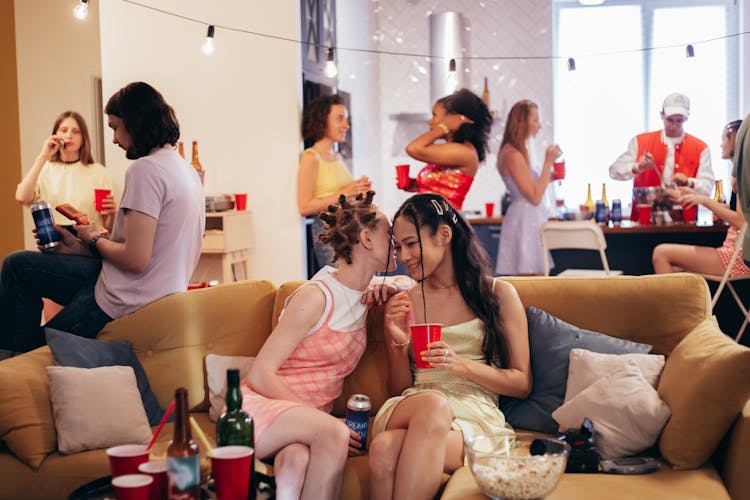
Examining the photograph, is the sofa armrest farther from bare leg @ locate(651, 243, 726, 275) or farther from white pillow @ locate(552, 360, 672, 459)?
bare leg @ locate(651, 243, 726, 275)

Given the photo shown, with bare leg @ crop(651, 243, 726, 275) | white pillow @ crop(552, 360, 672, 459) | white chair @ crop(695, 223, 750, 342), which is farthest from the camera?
bare leg @ crop(651, 243, 726, 275)

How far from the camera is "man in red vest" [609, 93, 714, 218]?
5910 millimetres

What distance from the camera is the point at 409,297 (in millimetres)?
2869

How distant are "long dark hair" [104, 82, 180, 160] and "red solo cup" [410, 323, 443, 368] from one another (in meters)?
1.37

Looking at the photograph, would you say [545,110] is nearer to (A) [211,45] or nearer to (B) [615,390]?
(A) [211,45]

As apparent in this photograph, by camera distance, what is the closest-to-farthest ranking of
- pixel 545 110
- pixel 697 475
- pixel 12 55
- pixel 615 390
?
pixel 697 475
pixel 615 390
pixel 12 55
pixel 545 110

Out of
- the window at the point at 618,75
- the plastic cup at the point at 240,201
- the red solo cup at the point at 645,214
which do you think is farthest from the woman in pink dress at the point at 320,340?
the window at the point at 618,75

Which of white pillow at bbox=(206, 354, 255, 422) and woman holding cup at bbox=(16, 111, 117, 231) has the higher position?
woman holding cup at bbox=(16, 111, 117, 231)

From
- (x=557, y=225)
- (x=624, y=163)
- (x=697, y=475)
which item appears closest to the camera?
(x=697, y=475)

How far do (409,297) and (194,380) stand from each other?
83 cm

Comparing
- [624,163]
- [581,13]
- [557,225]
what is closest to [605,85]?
[581,13]

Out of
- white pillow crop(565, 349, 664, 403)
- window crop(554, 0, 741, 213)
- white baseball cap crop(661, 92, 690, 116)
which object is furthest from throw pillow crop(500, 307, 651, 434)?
window crop(554, 0, 741, 213)

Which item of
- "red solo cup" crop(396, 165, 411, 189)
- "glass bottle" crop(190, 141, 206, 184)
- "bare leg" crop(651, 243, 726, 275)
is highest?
"glass bottle" crop(190, 141, 206, 184)

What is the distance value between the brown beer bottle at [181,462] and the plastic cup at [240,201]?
3747 mm
